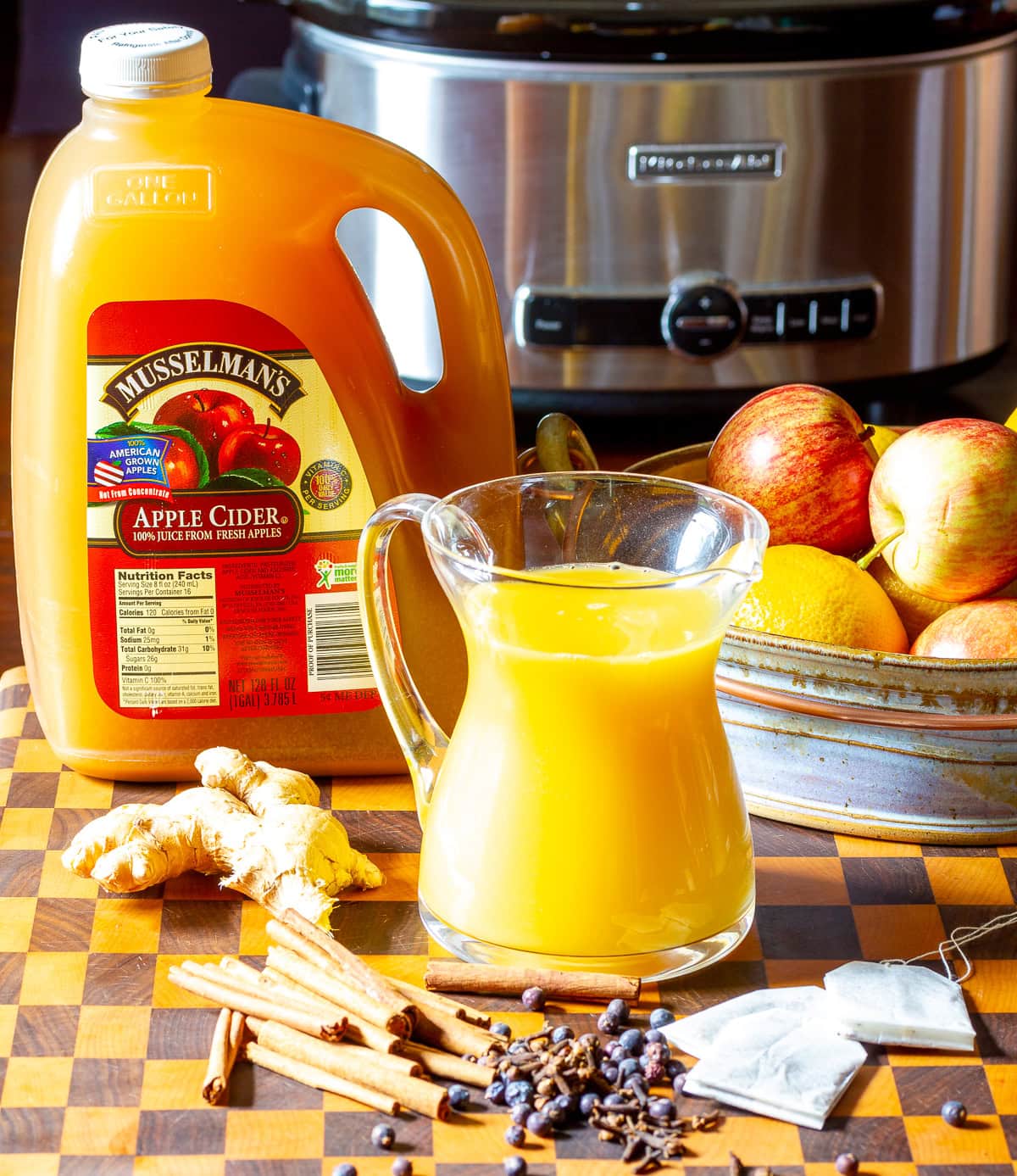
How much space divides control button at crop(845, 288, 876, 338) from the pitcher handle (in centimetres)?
89

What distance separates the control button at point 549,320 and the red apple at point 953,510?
0.68 m

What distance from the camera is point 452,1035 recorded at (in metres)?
0.62

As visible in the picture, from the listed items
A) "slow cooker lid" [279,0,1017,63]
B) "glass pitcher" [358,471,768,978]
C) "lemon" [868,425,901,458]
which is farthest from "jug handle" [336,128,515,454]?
"slow cooker lid" [279,0,1017,63]

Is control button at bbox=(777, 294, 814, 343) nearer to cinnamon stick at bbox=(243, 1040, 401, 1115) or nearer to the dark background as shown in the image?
cinnamon stick at bbox=(243, 1040, 401, 1115)

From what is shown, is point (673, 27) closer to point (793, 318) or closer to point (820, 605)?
point (793, 318)

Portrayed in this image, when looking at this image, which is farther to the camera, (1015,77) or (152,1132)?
(1015,77)

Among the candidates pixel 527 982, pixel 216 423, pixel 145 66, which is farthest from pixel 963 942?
pixel 145 66

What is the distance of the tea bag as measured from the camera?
23.1 inches

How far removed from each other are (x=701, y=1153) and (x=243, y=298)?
41cm

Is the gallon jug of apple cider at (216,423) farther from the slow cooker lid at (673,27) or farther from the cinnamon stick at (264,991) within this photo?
the slow cooker lid at (673,27)

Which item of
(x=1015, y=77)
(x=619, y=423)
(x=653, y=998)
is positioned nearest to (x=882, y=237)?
(x=1015, y=77)

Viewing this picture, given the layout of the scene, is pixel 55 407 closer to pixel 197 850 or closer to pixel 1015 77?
pixel 197 850

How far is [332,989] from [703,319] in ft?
3.09

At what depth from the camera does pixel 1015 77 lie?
1513 mm
